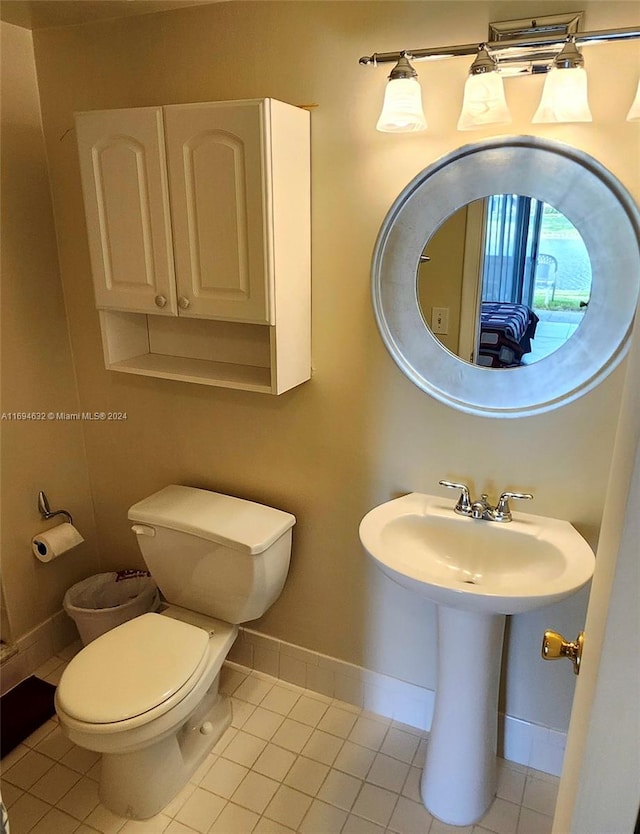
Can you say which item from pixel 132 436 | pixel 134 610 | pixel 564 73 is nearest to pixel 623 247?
pixel 564 73

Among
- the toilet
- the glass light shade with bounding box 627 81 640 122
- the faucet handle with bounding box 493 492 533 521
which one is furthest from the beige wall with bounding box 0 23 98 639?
the glass light shade with bounding box 627 81 640 122

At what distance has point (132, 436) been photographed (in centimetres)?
223

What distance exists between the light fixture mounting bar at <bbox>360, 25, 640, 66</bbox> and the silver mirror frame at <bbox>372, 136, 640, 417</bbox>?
0.18 m

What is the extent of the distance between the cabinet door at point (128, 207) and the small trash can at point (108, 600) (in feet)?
3.58

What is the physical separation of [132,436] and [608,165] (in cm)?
173

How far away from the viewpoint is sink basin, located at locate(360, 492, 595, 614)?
1353 millimetres

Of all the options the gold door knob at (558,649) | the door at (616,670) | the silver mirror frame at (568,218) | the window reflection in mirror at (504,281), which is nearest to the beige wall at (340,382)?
the silver mirror frame at (568,218)

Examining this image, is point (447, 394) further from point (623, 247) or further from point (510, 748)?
point (510, 748)

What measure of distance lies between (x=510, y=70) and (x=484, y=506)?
106 cm

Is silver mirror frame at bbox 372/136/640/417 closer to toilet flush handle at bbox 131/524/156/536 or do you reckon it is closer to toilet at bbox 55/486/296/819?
toilet at bbox 55/486/296/819

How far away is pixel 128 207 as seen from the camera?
171cm

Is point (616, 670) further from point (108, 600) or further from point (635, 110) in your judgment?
point (108, 600)

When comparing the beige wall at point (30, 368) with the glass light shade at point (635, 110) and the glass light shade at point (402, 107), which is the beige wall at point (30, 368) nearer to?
the glass light shade at point (402, 107)

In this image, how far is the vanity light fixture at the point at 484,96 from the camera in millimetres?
1306
